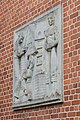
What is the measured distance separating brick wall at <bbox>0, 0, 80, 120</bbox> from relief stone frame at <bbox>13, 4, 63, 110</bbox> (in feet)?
0.31

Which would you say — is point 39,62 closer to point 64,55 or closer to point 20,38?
point 64,55

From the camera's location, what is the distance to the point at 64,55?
5.23 meters

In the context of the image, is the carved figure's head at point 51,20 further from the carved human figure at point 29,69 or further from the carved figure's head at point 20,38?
the carved figure's head at point 20,38

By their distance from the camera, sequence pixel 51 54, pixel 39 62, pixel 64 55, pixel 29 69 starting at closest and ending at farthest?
pixel 64 55, pixel 51 54, pixel 39 62, pixel 29 69

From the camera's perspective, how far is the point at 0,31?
23.7ft

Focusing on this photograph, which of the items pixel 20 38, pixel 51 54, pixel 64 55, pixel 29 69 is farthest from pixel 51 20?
pixel 20 38

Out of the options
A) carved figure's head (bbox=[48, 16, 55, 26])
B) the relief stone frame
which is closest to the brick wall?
the relief stone frame

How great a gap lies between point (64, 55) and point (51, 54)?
0.88 ft

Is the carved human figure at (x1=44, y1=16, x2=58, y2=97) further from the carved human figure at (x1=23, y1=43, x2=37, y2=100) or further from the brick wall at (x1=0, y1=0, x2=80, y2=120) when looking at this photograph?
the carved human figure at (x1=23, y1=43, x2=37, y2=100)

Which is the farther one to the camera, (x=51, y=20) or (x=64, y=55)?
(x=51, y=20)

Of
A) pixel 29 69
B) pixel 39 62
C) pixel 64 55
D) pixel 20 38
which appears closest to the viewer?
pixel 64 55

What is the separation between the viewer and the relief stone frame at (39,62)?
5312 millimetres

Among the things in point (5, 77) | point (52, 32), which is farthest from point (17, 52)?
point (52, 32)

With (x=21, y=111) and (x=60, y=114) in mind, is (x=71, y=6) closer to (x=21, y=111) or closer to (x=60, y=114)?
(x=60, y=114)
